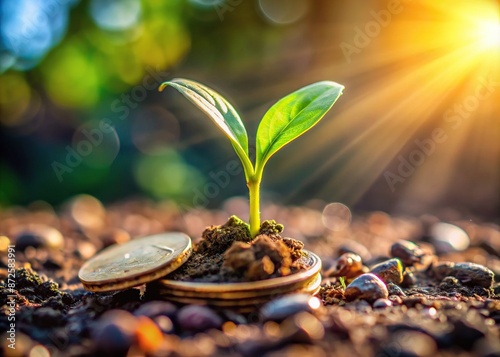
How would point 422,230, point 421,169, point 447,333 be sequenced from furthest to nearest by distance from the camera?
1. point 421,169
2. point 422,230
3. point 447,333

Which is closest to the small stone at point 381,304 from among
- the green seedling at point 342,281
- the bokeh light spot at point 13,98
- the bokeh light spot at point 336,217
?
the green seedling at point 342,281

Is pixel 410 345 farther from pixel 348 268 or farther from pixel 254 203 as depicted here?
pixel 348 268

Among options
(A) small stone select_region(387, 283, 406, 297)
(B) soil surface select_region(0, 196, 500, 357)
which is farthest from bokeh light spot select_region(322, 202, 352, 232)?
(A) small stone select_region(387, 283, 406, 297)

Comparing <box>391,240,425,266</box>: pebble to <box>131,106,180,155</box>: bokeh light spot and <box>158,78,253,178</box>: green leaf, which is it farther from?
<box>131,106,180,155</box>: bokeh light spot

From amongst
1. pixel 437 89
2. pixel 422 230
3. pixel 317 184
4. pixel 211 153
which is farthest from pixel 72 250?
pixel 437 89

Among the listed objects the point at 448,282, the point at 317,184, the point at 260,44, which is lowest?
the point at 317,184

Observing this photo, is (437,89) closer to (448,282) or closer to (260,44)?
(260,44)
